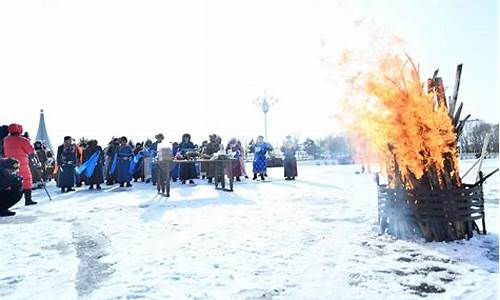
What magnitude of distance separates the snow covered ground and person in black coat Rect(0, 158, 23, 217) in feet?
1.51

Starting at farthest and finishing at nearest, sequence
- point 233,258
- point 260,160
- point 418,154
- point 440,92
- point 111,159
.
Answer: point 260,160 → point 111,159 → point 440,92 → point 418,154 → point 233,258

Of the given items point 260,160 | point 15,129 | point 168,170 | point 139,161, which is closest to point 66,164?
point 15,129

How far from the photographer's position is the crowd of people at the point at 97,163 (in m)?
9.41

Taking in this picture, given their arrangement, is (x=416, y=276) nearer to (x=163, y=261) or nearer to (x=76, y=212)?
(x=163, y=261)

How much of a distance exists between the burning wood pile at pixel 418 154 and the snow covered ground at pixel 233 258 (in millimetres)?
279

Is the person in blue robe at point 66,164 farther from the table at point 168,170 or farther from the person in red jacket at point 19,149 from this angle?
the table at point 168,170

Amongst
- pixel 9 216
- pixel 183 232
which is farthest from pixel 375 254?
pixel 9 216

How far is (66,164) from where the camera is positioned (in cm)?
1262

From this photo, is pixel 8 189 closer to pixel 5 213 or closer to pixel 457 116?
pixel 5 213

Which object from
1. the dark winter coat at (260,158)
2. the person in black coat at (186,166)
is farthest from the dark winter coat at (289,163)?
Result: the person in black coat at (186,166)

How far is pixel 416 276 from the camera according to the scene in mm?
3770

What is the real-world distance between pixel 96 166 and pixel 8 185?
6048 millimetres

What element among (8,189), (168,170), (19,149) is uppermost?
(19,149)

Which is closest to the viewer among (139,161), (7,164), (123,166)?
(7,164)
